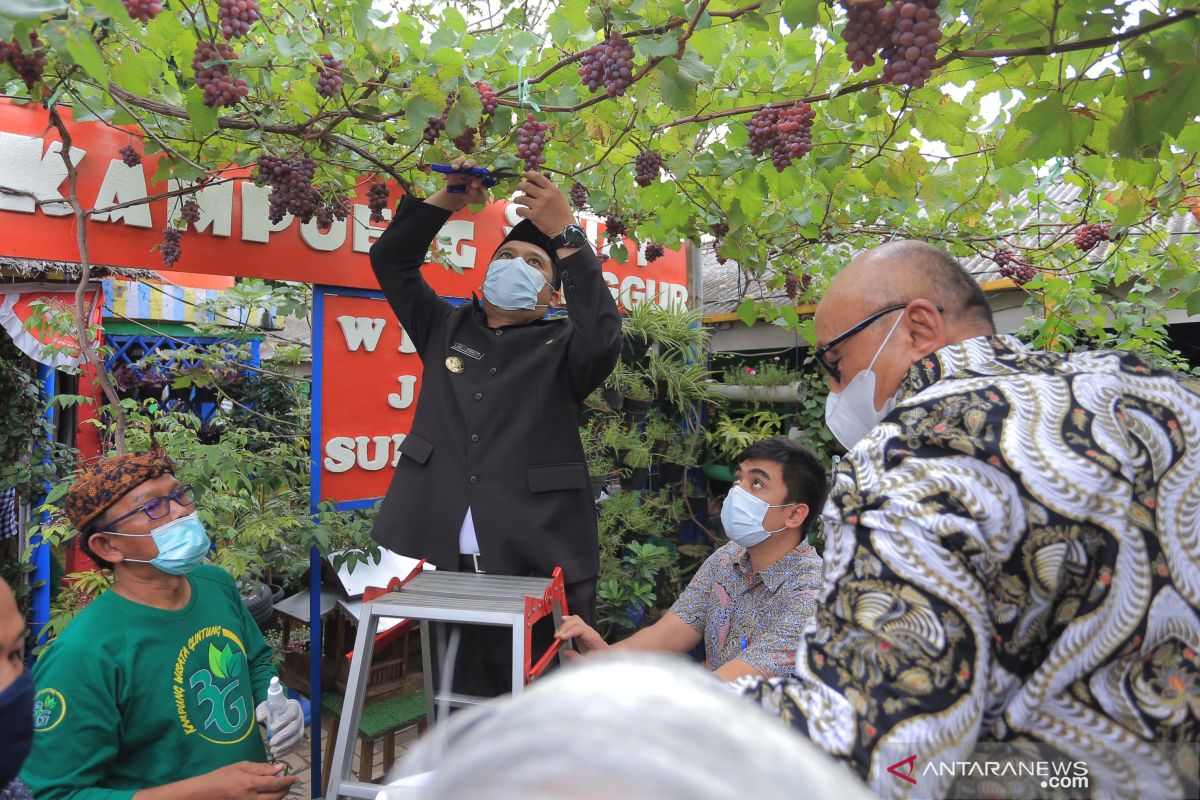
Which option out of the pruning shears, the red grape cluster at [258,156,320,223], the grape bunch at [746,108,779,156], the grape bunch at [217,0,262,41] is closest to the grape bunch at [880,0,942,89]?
the grape bunch at [746,108,779,156]

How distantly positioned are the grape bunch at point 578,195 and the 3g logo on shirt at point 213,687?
1.97 metres

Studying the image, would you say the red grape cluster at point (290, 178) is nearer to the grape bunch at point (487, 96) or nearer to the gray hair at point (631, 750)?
the grape bunch at point (487, 96)

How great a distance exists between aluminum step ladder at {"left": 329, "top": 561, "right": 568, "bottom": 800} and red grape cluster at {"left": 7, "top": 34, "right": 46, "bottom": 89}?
1.46 metres

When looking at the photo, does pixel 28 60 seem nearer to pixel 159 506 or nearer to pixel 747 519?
pixel 159 506

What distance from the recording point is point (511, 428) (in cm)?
253

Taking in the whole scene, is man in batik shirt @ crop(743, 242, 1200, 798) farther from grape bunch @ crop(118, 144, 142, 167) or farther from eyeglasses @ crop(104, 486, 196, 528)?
grape bunch @ crop(118, 144, 142, 167)

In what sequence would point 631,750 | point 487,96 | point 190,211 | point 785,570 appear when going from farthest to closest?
point 190,211
point 785,570
point 487,96
point 631,750

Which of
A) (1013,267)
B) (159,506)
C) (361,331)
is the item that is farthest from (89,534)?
(1013,267)

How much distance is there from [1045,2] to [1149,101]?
0.31 meters

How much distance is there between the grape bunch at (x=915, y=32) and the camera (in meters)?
1.44

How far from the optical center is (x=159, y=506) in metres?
2.22

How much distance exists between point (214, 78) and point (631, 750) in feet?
6.54

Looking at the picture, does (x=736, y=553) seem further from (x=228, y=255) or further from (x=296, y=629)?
(x=296, y=629)

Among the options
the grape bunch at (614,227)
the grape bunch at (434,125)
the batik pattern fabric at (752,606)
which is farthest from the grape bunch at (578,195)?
the batik pattern fabric at (752,606)
